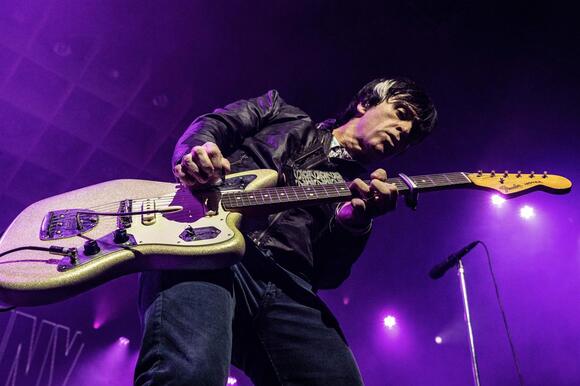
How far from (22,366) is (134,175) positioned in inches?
127

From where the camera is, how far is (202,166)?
153cm

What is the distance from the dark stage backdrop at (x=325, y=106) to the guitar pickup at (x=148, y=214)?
124 inches

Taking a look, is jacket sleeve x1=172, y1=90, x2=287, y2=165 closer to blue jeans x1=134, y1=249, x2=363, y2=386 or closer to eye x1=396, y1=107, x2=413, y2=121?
blue jeans x1=134, y1=249, x2=363, y2=386

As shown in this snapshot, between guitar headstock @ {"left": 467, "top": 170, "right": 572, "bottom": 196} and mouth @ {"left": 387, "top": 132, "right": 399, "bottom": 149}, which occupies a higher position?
guitar headstock @ {"left": 467, "top": 170, "right": 572, "bottom": 196}

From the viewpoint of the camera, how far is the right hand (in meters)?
1.52

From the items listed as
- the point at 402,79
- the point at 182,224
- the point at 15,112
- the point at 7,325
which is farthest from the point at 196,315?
the point at 7,325

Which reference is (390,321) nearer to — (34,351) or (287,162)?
(34,351)

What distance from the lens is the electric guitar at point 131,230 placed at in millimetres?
1265

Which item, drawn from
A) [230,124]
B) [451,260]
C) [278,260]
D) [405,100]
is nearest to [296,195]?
[278,260]

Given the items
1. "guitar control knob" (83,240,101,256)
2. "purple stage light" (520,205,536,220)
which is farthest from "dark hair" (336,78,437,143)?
"purple stage light" (520,205,536,220)

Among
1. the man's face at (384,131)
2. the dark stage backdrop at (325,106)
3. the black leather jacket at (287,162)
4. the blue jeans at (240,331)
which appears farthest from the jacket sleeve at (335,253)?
the dark stage backdrop at (325,106)

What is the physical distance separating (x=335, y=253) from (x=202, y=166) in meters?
0.85

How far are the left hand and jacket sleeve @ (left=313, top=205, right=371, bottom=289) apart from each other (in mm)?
90

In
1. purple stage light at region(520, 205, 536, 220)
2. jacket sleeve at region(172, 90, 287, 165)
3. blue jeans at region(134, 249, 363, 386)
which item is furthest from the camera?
purple stage light at region(520, 205, 536, 220)
